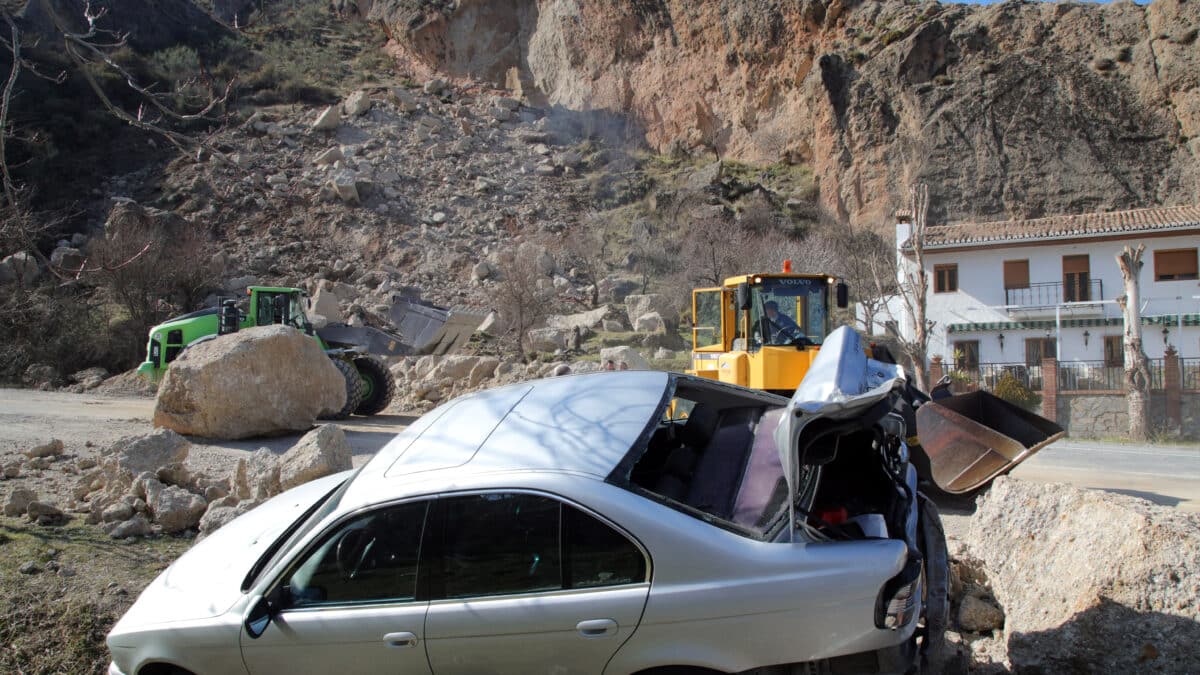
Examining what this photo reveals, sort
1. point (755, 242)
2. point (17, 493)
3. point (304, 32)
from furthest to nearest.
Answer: point (304, 32) < point (755, 242) < point (17, 493)

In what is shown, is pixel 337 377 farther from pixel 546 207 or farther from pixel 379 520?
pixel 546 207

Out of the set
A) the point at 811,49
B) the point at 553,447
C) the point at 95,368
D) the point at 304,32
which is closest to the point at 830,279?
the point at 553,447

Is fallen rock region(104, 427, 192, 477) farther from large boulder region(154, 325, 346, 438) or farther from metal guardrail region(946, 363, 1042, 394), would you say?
metal guardrail region(946, 363, 1042, 394)

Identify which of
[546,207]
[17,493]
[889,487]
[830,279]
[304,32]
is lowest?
[17,493]

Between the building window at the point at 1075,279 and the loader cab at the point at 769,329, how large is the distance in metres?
23.4

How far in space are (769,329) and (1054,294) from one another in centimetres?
2434

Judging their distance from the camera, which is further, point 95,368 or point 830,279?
point 95,368

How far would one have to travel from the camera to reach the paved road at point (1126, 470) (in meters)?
9.52

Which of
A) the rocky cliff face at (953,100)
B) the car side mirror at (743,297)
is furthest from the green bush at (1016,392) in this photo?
the rocky cliff face at (953,100)

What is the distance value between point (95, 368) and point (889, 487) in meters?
26.0

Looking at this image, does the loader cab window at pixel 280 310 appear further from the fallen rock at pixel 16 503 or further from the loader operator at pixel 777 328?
the loader operator at pixel 777 328

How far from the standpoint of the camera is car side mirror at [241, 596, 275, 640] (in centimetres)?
323

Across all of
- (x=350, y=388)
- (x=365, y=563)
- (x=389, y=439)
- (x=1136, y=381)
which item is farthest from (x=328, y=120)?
(x=365, y=563)

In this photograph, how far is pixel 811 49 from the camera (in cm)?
5322
